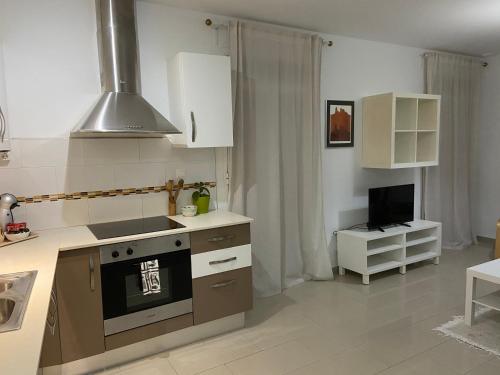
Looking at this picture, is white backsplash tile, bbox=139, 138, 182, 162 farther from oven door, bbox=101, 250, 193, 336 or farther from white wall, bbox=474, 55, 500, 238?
white wall, bbox=474, 55, 500, 238

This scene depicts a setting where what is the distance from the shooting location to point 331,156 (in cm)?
386

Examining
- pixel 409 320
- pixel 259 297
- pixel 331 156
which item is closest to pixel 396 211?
pixel 331 156

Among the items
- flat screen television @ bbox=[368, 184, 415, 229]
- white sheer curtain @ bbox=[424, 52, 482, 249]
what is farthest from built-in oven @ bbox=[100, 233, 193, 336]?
white sheer curtain @ bbox=[424, 52, 482, 249]

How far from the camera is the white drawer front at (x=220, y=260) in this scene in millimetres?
2562

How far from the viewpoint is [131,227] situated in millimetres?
2561

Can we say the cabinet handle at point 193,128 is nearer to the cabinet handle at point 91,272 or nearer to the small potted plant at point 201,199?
the small potted plant at point 201,199

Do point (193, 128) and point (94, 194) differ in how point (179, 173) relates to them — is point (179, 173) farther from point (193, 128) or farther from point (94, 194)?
point (94, 194)

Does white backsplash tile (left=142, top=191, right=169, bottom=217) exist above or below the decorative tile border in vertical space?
below

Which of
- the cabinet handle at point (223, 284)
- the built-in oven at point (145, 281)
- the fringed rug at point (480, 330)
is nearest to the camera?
the built-in oven at point (145, 281)

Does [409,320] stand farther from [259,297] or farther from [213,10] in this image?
[213,10]

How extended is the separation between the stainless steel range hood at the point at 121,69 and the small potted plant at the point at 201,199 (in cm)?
68

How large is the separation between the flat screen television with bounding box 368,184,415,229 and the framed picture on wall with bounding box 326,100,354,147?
1.95ft

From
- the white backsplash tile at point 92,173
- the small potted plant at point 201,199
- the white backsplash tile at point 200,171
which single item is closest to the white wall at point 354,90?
the white backsplash tile at point 200,171

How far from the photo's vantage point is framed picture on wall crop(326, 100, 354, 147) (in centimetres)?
379
